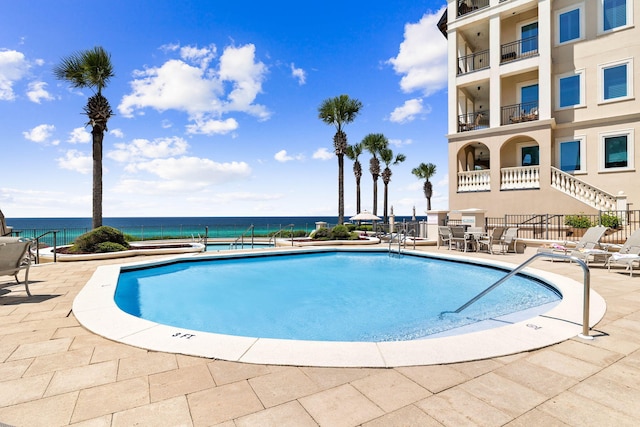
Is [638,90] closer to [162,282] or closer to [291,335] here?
[291,335]

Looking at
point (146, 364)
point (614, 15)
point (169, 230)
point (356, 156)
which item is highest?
point (614, 15)

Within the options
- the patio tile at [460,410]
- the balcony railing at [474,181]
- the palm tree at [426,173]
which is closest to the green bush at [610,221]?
the balcony railing at [474,181]

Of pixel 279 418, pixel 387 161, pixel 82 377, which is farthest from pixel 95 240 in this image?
pixel 387 161

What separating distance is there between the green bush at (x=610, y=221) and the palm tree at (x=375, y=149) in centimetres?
2123

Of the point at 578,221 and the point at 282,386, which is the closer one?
the point at 282,386

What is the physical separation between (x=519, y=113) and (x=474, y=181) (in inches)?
168

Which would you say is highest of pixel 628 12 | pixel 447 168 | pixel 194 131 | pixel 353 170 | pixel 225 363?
pixel 628 12

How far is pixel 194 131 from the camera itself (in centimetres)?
2702

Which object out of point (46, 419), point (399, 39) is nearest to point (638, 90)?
point (399, 39)

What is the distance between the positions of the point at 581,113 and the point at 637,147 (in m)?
2.76

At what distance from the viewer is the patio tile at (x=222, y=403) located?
2.02m

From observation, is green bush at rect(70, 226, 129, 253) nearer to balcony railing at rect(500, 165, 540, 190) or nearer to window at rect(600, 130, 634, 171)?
balcony railing at rect(500, 165, 540, 190)

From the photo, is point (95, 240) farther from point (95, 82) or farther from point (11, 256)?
point (95, 82)

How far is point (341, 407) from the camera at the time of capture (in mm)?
2135
